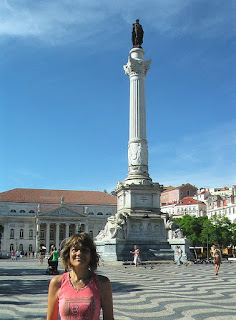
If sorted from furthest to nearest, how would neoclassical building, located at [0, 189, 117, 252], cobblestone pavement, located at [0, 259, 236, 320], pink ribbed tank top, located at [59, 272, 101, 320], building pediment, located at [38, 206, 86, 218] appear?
building pediment, located at [38, 206, 86, 218] → neoclassical building, located at [0, 189, 117, 252] → cobblestone pavement, located at [0, 259, 236, 320] → pink ribbed tank top, located at [59, 272, 101, 320]

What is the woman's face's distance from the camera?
3.50 meters

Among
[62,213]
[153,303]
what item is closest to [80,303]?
[153,303]

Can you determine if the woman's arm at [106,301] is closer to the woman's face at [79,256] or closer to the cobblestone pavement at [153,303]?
the woman's face at [79,256]

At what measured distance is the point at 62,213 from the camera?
4126 inches

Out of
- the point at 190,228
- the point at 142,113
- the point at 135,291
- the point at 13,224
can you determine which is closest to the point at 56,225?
the point at 13,224

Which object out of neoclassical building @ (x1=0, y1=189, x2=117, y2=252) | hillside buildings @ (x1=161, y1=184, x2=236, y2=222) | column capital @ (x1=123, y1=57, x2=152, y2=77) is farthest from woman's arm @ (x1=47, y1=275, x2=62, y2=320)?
neoclassical building @ (x1=0, y1=189, x2=117, y2=252)

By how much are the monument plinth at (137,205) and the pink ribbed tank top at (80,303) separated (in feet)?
85.2

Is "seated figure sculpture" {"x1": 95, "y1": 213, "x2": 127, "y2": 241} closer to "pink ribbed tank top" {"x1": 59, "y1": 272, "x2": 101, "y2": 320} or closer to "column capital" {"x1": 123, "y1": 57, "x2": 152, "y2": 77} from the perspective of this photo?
"column capital" {"x1": 123, "y1": 57, "x2": 152, "y2": 77}

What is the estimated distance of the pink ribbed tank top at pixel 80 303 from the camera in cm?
325

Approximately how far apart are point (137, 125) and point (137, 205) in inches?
280

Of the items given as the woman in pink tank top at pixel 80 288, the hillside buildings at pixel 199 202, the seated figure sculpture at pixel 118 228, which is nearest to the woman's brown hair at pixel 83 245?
the woman in pink tank top at pixel 80 288

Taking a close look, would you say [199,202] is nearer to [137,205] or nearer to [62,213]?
[62,213]

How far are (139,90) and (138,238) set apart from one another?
1310 cm

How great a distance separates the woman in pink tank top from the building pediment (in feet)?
336
